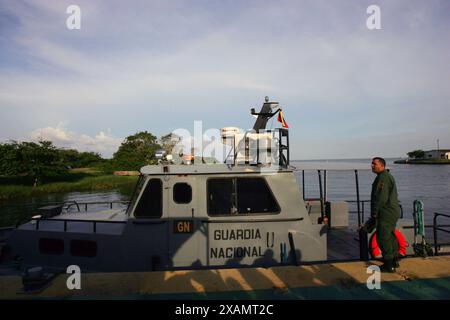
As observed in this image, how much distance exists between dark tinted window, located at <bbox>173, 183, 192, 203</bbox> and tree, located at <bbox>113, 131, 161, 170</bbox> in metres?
A: 50.5

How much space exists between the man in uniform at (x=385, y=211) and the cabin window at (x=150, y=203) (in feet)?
12.4

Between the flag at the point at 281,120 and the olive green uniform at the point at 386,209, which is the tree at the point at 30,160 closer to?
the flag at the point at 281,120

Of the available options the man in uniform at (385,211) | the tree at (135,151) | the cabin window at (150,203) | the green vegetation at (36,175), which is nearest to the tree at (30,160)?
the green vegetation at (36,175)

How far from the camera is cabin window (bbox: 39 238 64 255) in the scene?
20.7 feet

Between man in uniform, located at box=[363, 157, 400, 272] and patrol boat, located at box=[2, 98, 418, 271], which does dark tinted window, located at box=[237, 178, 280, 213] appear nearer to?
patrol boat, located at box=[2, 98, 418, 271]

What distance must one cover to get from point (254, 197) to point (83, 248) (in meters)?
3.77

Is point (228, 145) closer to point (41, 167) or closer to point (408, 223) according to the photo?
point (408, 223)

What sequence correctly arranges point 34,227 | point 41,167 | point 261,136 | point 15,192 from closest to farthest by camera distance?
point 261,136 < point 34,227 < point 15,192 < point 41,167

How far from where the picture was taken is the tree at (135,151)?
2255 inches

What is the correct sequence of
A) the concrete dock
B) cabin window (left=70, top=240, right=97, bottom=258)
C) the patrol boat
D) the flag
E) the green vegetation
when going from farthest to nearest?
the green vegetation, the flag, cabin window (left=70, top=240, right=97, bottom=258), the patrol boat, the concrete dock

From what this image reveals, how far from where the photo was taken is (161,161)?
630cm

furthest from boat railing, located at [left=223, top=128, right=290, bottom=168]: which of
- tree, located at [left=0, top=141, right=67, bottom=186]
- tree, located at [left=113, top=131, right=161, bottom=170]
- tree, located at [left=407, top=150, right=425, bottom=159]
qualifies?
tree, located at [left=407, top=150, right=425, bottom=159]
